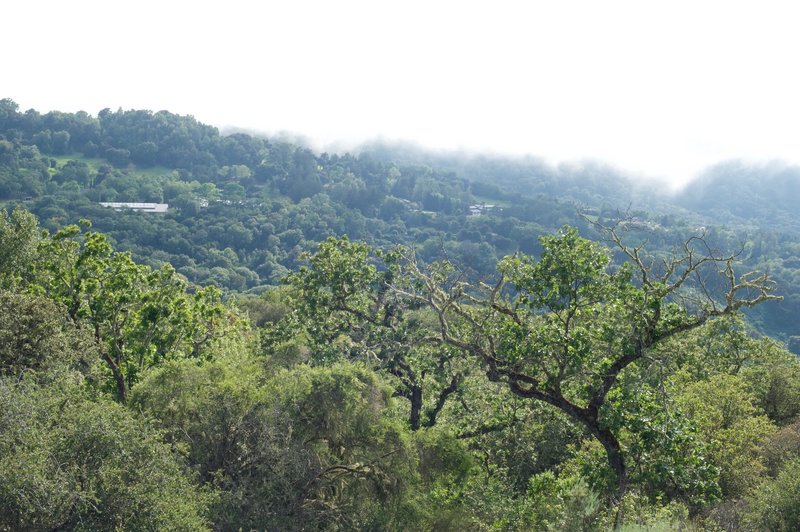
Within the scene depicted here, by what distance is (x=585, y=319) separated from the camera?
1555 cm

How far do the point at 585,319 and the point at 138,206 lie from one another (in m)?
162

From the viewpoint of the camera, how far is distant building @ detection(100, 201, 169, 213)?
154125mm

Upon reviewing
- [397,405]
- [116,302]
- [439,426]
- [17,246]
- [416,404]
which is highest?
[17,246]

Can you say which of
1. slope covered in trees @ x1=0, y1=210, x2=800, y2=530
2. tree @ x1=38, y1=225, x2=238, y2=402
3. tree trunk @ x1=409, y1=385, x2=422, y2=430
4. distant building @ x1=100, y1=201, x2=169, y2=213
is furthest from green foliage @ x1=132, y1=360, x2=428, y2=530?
Answer: distant building @ x1=100, y1=201, x2=169, y2=213

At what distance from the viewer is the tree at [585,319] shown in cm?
1384

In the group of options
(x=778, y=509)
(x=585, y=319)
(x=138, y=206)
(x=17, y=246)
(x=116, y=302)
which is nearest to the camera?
(x=778, y=509)

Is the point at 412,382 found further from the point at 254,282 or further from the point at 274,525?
the point at 254,282

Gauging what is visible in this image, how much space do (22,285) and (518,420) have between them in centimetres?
1841

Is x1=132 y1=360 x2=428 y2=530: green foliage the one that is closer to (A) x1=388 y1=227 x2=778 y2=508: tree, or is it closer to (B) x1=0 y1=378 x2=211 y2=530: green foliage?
(B) x1=0 y1=378 x2=211 y2=530: green foliage

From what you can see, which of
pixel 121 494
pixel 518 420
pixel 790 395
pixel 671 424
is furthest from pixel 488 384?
pixel 790 395

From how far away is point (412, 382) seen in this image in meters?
21.4

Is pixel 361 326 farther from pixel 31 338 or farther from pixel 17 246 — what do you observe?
pixel 17 246

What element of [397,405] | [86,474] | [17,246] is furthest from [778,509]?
[17,246]

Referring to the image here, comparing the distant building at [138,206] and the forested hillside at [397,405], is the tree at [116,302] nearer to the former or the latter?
the forested hillside at [397,405]
